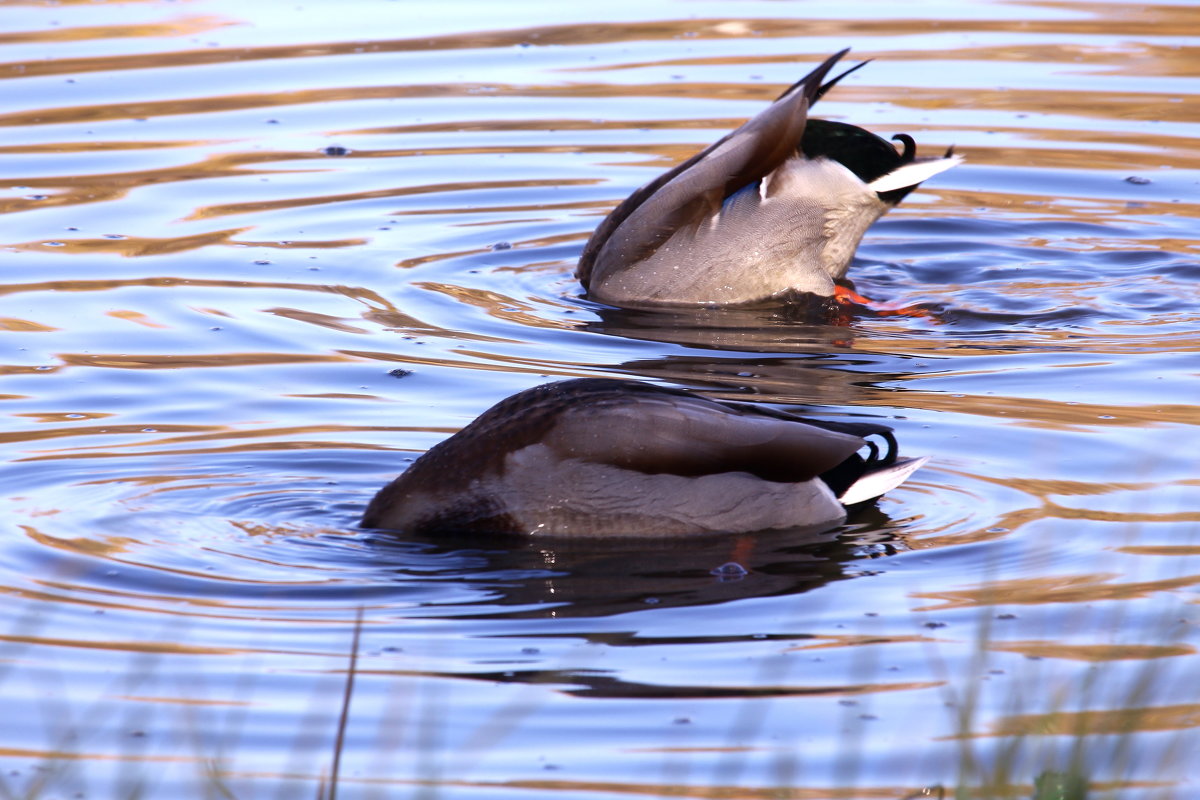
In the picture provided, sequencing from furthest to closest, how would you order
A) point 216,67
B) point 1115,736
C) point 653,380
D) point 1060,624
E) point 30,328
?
point 216,67 < point 30,328 < point 653,380 < point 1060,624 < point 1115,736

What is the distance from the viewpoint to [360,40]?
44.6 feet

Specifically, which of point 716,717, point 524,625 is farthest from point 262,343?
point 716,717

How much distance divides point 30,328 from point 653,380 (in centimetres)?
268

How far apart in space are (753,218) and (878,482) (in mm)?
3355

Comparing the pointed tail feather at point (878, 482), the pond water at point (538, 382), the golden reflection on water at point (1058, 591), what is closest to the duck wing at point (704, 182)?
the pond water at point (538, 382)

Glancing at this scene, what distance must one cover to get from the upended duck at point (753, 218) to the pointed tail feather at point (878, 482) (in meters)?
3.17

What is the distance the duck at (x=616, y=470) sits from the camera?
536 centimetres

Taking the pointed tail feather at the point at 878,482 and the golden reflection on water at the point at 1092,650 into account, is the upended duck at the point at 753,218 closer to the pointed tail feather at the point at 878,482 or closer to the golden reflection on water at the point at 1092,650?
the pointed tail feather at the point at 878,482

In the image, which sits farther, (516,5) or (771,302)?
(516,5)

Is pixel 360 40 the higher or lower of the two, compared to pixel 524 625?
higher

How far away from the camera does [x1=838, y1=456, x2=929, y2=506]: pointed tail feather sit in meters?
5.61

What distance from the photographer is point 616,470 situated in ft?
17.7

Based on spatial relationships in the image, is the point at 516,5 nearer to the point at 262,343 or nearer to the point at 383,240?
the point at 383,240

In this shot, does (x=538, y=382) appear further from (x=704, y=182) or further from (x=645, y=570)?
(x=645, y=570)
